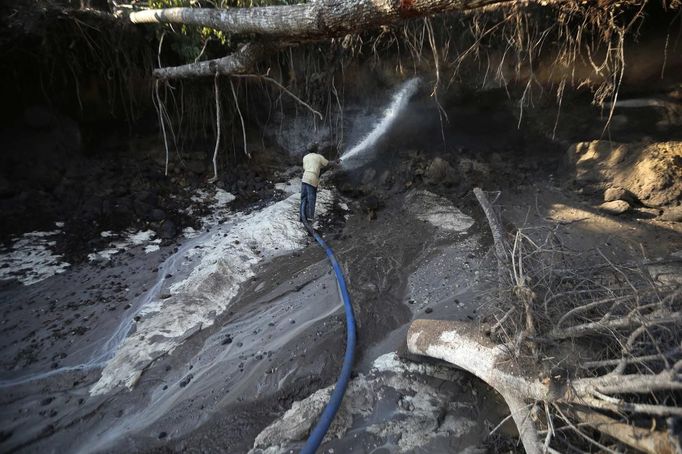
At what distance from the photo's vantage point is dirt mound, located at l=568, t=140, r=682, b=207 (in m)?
4.28

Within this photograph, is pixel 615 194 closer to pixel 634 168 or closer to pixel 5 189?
pixel 634 168

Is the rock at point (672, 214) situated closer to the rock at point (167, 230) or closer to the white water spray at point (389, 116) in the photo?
the white water spray at point (389, 116)

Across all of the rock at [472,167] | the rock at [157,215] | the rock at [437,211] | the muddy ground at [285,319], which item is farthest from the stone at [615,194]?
the rock at [157,215]

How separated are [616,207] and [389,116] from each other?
354cm

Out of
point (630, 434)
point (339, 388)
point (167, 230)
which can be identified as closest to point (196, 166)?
point (167, 230)

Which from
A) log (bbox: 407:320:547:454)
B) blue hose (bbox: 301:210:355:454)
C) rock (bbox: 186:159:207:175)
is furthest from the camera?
rock (bbox: 186:159:207:175)

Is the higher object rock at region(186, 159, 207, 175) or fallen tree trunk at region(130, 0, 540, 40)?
fallen tree trunk at region(130, 0, 540, 40)

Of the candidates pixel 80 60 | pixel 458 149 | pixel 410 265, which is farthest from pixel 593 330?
pixel 80 60

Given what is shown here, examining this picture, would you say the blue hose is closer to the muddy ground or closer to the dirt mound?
the muddy ground

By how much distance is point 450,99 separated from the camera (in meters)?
5.67

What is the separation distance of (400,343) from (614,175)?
13.4 feet

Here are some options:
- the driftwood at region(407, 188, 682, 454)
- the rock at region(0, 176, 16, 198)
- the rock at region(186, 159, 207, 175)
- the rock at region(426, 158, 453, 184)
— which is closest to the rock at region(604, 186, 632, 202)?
the rock at region(426, 158, 453, 184)

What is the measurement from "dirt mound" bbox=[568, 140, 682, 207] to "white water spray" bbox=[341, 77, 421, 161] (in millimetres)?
2591

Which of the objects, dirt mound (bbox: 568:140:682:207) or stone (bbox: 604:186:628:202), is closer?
dirt mound (bbox: 568:140:682:207)
